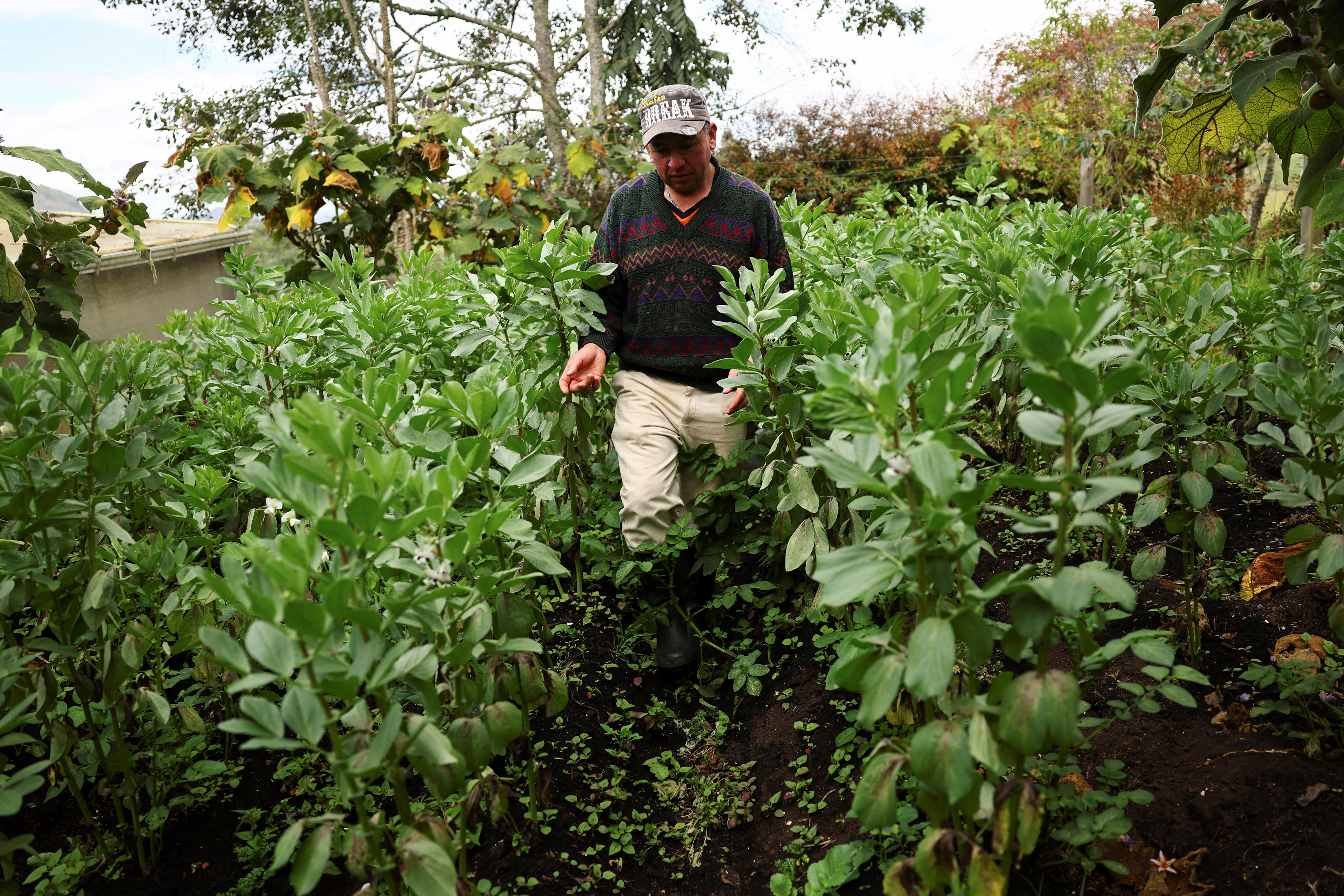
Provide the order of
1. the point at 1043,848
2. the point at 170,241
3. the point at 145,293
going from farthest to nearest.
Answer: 1. the point at 145,293
2. the point at 170,241
3. the point at 1043,848

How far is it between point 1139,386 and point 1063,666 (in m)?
0.81

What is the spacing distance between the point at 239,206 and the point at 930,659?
652cm

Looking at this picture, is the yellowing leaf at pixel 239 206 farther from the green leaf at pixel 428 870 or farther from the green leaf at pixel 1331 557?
the green leaf at pixel 1331 557

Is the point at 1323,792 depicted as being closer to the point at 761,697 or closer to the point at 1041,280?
the point at 1041,280

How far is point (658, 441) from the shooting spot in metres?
3.02

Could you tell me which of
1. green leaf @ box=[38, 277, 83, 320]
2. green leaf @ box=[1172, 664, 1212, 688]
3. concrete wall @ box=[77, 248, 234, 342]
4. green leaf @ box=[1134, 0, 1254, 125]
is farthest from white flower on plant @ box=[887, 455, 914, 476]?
concrete wall @ box=[77, 248, 234, 342]

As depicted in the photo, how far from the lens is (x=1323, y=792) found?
5.71ft

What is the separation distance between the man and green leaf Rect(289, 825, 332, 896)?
171 cm

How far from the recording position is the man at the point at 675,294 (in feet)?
9.90

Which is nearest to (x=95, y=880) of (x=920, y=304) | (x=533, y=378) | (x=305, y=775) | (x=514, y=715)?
(x=305, y=775)

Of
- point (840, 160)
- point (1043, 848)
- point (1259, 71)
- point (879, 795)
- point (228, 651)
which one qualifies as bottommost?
point (1043, 848)

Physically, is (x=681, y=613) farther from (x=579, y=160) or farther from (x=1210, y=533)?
(x=579, y=160)

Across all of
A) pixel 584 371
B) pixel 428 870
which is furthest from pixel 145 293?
pixel 428 870

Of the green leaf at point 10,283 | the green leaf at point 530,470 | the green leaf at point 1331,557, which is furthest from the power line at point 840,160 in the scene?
the green leaf at point 530,470
